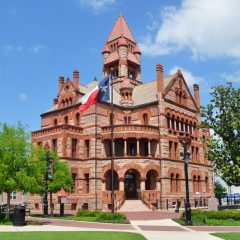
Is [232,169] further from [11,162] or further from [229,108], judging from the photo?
[11,162]

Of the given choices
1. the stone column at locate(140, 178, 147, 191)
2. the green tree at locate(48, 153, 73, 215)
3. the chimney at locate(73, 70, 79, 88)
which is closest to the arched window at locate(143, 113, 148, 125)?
the stone column at locate(140, 178, 147, 191)

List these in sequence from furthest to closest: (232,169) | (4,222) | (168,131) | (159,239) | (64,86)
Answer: (64,86) < (168,131) < (232,169) < (4,222) < (159,239)

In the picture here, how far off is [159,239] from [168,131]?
113 feet

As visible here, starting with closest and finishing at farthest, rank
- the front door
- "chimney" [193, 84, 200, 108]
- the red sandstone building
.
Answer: the red sandstone building → the front door → "chimney" [193, 84, 200, 108]

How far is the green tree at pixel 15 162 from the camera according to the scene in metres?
27.8

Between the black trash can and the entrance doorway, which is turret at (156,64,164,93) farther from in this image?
the black trash can

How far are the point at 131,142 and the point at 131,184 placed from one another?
18.9 ft

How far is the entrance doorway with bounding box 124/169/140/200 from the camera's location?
5108cm

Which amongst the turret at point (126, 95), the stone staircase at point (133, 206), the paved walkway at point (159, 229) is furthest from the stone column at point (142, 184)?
the paved walkway at point (159, 229)

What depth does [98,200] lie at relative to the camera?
4866 cm

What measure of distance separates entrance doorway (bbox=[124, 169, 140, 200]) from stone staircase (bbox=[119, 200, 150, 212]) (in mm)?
4472

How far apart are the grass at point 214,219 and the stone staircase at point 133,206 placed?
14.3 m

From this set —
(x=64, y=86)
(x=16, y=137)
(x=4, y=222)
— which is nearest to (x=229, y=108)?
(x=16, y=137)

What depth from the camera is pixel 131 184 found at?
174 feet
